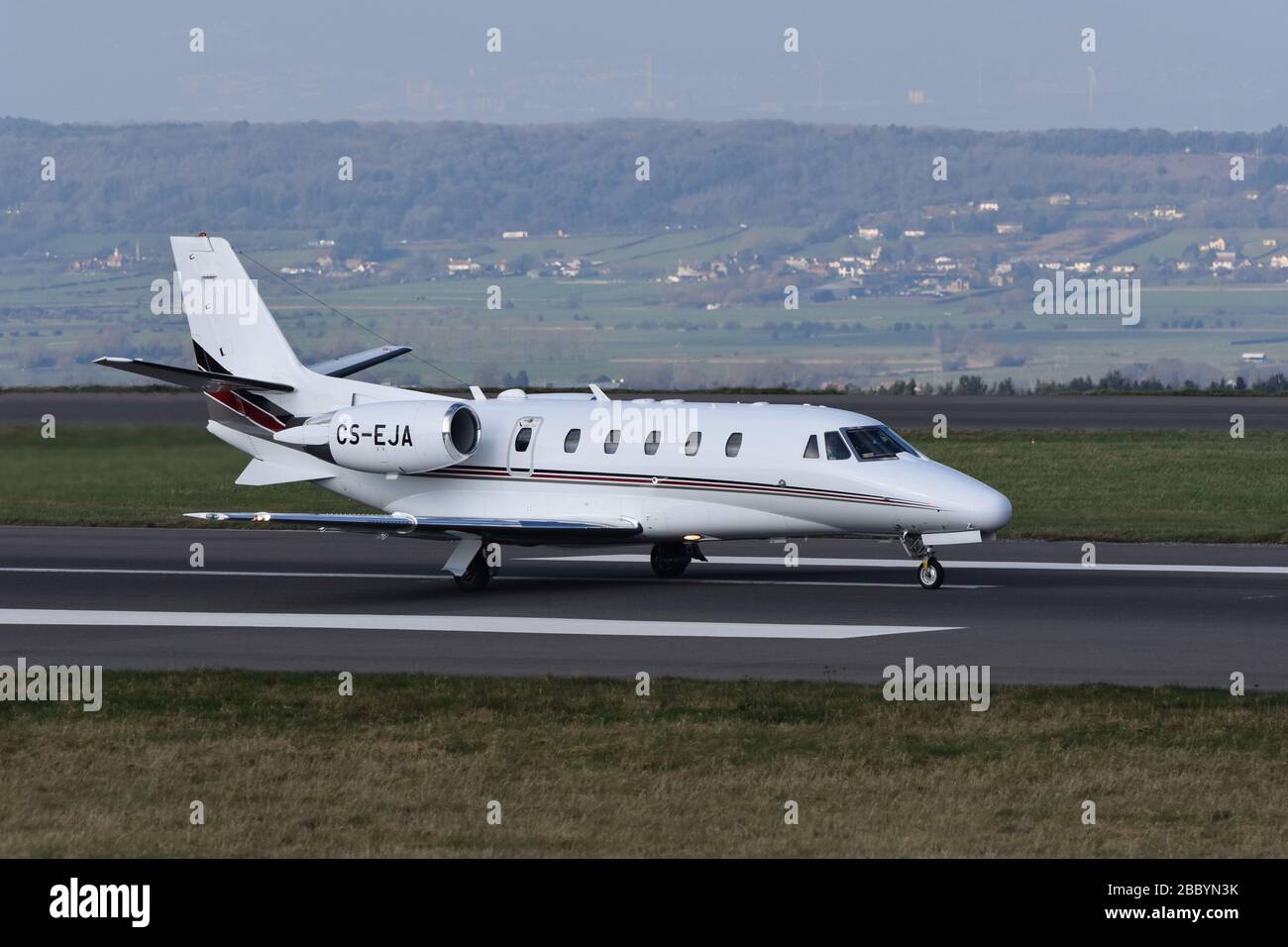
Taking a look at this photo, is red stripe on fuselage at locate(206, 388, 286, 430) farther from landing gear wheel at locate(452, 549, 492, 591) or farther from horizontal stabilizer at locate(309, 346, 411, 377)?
landing gear wheel at locate(452, 549, 492, 591)

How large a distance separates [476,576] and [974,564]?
8443 millimetres

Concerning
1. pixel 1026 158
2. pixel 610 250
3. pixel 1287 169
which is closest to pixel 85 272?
pixel 610 250

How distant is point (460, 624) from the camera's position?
23609 mm

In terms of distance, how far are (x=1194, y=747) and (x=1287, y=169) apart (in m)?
180

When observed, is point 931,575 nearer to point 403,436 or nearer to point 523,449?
point 523,449

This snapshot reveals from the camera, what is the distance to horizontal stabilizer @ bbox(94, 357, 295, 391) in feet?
84.9

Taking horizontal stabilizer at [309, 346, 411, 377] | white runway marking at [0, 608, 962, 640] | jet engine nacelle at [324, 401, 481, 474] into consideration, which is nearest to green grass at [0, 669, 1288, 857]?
white runway marking at [0, 608, 962, 640]

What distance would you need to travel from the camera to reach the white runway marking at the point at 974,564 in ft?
94.3

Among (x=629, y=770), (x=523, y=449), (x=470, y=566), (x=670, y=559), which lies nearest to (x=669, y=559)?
(x=670, y=559)

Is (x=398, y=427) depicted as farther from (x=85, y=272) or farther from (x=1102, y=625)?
(x=85, y=272)

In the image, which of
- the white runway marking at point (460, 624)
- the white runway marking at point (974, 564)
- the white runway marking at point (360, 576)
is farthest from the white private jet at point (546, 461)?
the white runway marking at point (974, 564)

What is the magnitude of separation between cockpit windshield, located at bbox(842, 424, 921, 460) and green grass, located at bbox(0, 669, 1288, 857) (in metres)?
7.78
